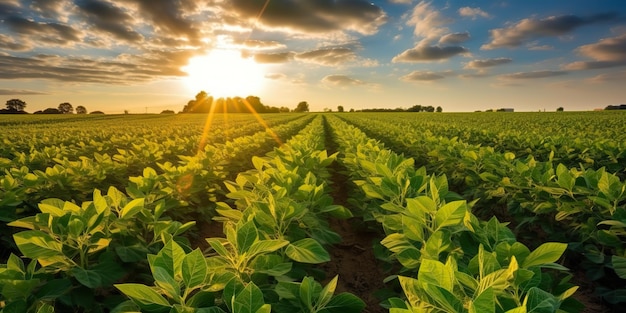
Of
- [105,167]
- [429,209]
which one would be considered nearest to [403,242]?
[429,209]

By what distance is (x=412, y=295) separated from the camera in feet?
4.56

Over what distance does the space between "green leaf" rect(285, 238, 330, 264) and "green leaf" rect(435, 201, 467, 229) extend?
2.15 feet

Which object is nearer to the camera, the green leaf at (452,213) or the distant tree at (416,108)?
the green leaf at (452,213)

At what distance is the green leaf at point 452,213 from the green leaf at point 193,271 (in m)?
1.22

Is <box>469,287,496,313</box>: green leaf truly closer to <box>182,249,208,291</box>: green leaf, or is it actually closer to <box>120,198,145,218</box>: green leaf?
<box>182,249,208,291</box>: green leaf

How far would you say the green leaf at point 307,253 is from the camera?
1.76 meters

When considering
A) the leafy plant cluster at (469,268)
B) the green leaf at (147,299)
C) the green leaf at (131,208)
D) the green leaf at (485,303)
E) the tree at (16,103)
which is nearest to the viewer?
the green leaf at (485,303)

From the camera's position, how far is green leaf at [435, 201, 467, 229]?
6.21 ft

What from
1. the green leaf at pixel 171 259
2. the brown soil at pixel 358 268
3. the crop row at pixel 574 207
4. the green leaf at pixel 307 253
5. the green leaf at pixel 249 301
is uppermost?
the green leaf at pixel 171 259

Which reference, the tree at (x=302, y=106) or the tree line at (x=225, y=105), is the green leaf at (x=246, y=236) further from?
the tree at (x=302, y=106)

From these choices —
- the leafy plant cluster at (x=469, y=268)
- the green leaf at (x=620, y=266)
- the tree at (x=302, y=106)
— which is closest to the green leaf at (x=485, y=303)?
the leafy plant cluster at (x=469, y=268)

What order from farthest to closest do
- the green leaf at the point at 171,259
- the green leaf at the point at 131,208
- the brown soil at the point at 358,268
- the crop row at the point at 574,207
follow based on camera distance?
the brown soil at the point at 358,268 → the crop row at the point at 574,207 → the green leaf at the point at 131,208 → the green leaf at the point at 171,259

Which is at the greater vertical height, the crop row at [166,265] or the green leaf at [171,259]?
the green leaf at [171,259]

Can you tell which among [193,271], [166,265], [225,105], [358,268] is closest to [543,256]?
[193,271]
